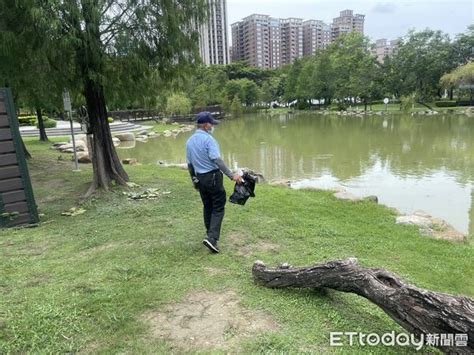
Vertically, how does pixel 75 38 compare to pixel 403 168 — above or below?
above

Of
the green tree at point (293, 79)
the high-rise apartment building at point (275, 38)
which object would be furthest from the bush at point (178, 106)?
the high-rise apartment building at point (275, 38)

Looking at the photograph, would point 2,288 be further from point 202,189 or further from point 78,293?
point 202,189

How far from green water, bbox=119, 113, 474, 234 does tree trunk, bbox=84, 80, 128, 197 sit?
12.7ft

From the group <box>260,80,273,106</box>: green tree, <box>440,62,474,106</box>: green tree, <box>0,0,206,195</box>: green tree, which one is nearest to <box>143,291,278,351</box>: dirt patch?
<box>0,0,206,195</box>: green tree

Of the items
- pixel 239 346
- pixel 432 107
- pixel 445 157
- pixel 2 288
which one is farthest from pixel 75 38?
pixel 432 107

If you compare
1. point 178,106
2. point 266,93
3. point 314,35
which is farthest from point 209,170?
point 314,35

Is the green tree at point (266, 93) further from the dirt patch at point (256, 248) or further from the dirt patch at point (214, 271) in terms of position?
the dirt patch at point (214, 271)

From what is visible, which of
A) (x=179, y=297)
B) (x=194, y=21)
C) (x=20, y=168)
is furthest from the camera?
(x=194, y=21)

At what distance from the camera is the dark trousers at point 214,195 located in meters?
3.39

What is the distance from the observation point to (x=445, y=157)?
37.2ft

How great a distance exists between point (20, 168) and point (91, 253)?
1509mm

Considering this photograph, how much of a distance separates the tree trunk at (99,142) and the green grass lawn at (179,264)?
1.12 ft

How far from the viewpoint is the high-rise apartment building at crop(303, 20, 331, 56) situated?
81.7 meters

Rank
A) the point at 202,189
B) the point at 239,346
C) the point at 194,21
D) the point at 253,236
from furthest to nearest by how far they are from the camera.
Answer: the point at 194,21 → the point at 253,236 → the point at 202,189 → the point at 239,346
